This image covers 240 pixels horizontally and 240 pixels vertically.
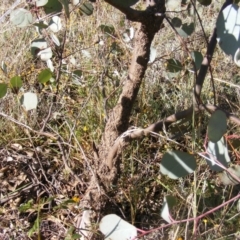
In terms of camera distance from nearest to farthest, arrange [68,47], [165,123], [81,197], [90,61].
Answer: [165,123], [81,197], [90,61], [68,47]

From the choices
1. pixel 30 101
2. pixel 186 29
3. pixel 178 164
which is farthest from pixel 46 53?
pixel 178 164

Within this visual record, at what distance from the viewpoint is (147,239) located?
1504 millimetres

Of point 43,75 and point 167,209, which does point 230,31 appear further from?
point 43,75

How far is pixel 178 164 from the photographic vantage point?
3.35 ft

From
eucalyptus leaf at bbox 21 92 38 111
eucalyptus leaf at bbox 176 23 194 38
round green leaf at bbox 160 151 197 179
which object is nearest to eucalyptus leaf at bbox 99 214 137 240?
round green leaf at bbox 160 151 197 179

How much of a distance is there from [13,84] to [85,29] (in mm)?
1469

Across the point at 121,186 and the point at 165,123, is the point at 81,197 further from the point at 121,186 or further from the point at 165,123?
the point at 165,123

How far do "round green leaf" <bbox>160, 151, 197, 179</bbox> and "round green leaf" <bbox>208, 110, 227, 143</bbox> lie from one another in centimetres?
9

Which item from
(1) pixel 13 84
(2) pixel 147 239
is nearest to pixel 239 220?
(2) pixel 147 239

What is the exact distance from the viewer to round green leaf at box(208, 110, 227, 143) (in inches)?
37.1

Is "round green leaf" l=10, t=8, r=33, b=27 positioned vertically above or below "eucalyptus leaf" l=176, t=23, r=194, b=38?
above

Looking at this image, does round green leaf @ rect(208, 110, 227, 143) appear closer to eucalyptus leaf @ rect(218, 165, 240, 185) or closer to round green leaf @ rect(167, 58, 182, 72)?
eucalyptus leaf @ rect(218, 165, 240, 185)

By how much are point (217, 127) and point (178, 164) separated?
128mm

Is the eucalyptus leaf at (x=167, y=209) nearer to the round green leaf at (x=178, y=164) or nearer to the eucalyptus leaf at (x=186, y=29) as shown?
the round green leaf at (x=178, y=164)
